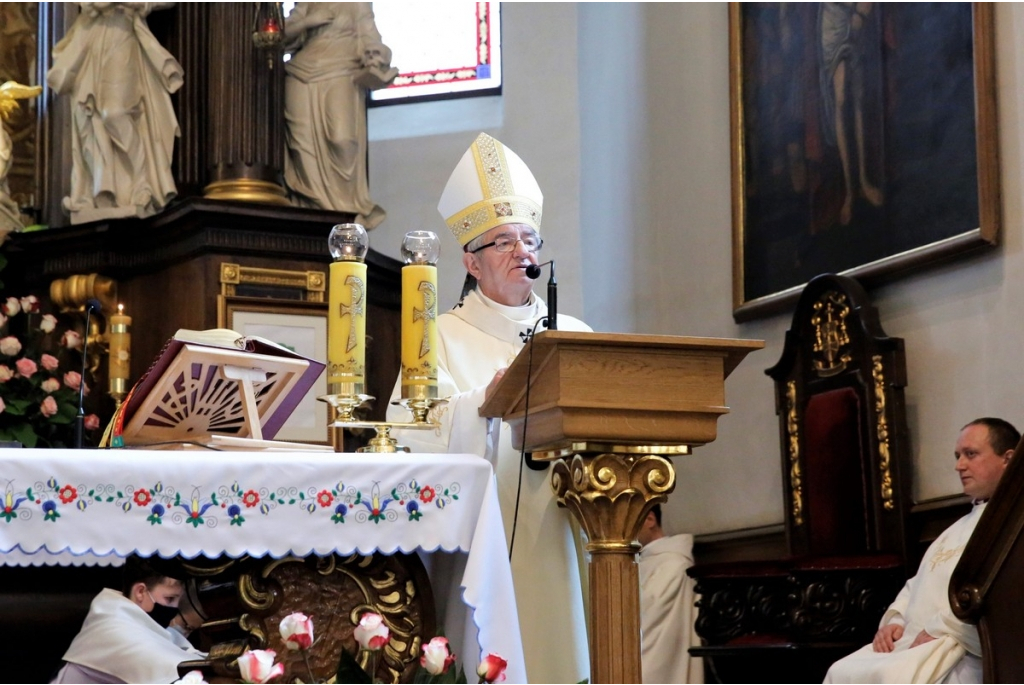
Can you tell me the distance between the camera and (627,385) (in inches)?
116

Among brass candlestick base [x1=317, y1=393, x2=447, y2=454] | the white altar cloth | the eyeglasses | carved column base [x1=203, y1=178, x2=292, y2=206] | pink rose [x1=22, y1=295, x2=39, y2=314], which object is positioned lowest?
the white altar cloth

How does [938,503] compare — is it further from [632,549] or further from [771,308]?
[632,549]

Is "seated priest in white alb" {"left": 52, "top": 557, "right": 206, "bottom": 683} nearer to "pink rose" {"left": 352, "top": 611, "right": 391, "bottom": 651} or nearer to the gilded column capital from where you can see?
"pink rose" {"left": 352, "top": 611, "right": 391, "bottom": 651}

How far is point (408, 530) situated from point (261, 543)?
11.7 inches

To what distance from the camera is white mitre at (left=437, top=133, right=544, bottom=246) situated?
13.3 feet

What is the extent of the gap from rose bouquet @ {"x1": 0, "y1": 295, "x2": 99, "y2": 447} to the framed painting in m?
3.46

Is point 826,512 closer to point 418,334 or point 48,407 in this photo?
point 48,407

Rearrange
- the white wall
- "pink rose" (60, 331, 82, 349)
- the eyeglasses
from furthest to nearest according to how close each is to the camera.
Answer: the white wall < "pink rose" (60, 331, 82, 349) < the eyeglasses

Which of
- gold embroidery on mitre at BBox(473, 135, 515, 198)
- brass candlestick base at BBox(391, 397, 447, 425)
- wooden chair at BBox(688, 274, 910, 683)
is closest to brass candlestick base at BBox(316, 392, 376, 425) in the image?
brass candlestick base at BBox(391, 397, 447, 425)

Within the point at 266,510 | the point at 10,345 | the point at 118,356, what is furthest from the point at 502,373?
the point at 10,345

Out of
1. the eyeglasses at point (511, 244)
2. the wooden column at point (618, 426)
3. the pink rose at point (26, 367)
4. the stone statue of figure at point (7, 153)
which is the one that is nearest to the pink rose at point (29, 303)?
the pink rose at point (26, 367)

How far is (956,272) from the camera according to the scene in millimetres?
6254

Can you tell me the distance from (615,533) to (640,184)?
6.03 m

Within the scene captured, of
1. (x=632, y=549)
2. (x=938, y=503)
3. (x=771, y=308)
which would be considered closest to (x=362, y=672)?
(x=632, y=549)
